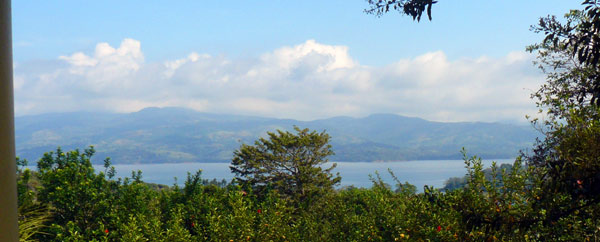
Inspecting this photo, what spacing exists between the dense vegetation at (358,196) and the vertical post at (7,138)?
132 inches

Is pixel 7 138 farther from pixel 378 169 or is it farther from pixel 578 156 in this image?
pixel 378 169

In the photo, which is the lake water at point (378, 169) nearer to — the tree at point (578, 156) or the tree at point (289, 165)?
the tree at point (289, 165)

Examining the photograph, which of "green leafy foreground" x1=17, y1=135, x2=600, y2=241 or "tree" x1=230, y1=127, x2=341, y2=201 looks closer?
"green leafy foreground" x1=17, y1=135, x2=600, y2=241

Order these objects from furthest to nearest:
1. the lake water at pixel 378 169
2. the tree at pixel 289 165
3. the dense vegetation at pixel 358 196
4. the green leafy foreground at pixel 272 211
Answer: the lake water at pixel 378 169 → the tree at pixel 289 165 → the green leafy foreground at pixel 272 211 → the dense vegetation at pixel 358 196

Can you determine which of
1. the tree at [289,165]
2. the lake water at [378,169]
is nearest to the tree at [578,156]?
the tree at [289,165]

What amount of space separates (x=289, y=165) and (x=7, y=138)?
37.2ft

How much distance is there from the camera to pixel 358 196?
40.3 feet

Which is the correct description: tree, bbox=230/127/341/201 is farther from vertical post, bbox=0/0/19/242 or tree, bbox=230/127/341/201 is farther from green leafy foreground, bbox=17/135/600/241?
vertical post, bbox=0/0/19/242

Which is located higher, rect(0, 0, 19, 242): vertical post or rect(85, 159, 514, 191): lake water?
rect(0, 0, 19, 242): vertical post

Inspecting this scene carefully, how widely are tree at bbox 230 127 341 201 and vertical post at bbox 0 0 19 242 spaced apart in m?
10.3

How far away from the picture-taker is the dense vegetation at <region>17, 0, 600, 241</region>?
4180mm

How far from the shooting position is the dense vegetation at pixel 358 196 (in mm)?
4180

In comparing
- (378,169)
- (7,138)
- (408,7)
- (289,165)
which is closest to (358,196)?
(289,165)

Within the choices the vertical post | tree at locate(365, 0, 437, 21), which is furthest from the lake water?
the vertical post
